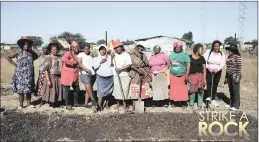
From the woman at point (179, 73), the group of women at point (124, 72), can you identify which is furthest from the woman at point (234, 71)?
the woman at point (179, 73)

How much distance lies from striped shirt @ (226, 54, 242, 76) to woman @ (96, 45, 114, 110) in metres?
2.82

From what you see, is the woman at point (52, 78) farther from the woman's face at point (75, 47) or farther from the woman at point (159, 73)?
the woman at point (159, 73)

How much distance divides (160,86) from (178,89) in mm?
444

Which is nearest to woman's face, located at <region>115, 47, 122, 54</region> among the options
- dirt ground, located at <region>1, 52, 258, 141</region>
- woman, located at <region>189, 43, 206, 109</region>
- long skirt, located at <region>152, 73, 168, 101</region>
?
long skirt, located at <region>152, 73, 168, 101</region>

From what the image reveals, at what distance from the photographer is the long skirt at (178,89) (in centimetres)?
762

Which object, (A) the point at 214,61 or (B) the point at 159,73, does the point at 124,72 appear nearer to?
(B) the point at 159,73

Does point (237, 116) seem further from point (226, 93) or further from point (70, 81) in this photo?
point (70, 81)

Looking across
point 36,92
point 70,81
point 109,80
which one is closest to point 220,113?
point 109,80

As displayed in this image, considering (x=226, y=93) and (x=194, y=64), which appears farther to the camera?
(x=226, y=93)

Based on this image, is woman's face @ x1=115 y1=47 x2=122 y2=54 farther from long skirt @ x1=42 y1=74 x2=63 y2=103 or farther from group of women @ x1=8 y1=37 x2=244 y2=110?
long skirt @ x1=42 y1=74 x2=63 y2=103

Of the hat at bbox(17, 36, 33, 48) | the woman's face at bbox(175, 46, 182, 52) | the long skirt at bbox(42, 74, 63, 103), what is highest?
the hat at bbox(17, 36, 33, 48)

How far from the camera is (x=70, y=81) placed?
7344 mm

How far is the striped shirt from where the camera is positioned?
7332mm

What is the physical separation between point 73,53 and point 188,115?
2962mm
